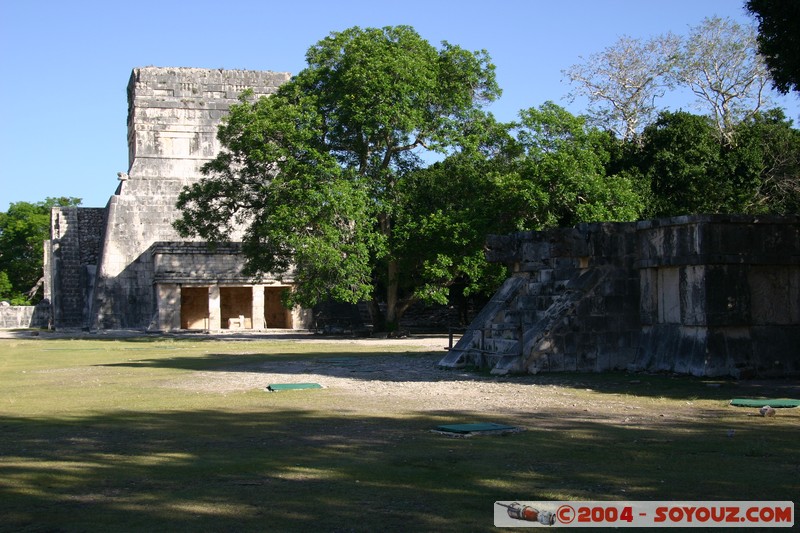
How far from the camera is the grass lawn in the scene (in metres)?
5.63

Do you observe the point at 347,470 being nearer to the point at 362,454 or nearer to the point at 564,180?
the point at 362,454

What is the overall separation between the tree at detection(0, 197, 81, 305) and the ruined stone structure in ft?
178

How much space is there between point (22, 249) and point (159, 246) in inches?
1247

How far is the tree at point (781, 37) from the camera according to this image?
12.3 meters

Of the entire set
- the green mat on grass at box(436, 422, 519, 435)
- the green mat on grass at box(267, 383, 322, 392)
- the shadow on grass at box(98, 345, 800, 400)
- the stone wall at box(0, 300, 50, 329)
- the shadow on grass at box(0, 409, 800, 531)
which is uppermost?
the stone wall at box(0, 300, 50, 329)

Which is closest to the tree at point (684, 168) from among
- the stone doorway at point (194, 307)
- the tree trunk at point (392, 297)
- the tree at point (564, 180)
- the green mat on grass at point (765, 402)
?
the tree at point (564, 180)

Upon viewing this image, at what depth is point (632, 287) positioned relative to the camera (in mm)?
14828

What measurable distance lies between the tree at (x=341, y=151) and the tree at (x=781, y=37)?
15741 millimetres

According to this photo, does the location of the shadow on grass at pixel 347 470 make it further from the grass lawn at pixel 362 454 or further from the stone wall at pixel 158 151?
the stone wall at pixel 158 151

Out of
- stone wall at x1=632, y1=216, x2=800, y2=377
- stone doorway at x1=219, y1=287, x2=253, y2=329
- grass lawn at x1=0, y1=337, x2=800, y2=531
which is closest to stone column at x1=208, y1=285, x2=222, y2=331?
stone doorway at x1=219, y1=287, x2=253, y2=329

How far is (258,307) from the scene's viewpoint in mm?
38469

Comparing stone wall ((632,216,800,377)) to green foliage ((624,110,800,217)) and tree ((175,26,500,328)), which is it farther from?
green foliage ((624,110,800,217))

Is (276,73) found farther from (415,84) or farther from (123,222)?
(415,84)

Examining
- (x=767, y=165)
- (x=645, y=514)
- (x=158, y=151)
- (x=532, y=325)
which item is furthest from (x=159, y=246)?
(x=645, y=514)
